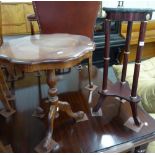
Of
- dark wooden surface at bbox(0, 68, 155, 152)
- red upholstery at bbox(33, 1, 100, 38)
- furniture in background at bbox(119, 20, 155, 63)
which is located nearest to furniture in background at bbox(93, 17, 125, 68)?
furniture in background at bbox(119, 20, 155, 63)

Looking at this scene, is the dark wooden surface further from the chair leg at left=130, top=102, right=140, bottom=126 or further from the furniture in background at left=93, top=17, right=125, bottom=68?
the furniture in background at left=93, top=17, right=125, bottom=68

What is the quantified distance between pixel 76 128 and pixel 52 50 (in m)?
0.52

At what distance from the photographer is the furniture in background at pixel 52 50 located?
2.51 feet

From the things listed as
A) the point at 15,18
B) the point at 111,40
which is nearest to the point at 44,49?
the point at 15,18

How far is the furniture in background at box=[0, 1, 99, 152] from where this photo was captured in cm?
76

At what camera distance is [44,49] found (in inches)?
34.5

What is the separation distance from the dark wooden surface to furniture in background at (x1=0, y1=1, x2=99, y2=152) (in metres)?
0.08

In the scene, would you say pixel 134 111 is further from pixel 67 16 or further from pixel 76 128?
pixel 67 16

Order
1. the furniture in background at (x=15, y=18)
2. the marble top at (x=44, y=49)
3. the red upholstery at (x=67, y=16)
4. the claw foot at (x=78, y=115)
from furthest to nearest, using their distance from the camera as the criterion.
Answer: the furniture in background at (x=15, y=18) → the red upholstery at (x=67, y=16) → the claw foot at (x=78, y=115) → the marble top at (x=44, y=49)

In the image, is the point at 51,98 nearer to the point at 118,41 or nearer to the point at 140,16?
the point at 140,16

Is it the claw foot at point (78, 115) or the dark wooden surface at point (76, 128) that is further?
the claw foot at point (78, 115)

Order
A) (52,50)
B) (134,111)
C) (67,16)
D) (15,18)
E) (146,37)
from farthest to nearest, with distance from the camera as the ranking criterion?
(146,37) < (15,18) < (67,16) < (134,111) < (52,50)

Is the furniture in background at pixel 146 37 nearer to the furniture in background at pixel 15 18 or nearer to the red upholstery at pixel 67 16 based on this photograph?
the red upholstery at pixel 67 16

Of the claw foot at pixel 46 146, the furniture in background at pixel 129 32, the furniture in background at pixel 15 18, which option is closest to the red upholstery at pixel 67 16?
the furniture in background at pixel 129 32
